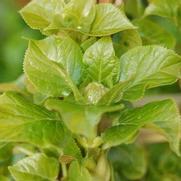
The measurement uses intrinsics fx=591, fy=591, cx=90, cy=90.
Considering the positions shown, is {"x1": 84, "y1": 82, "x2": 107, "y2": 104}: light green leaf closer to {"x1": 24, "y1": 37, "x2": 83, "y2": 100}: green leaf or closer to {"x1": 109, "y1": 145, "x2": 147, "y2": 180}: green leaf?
{"x1": 24, "y1": 37, "x2": 83, "y2": 100}: green leaf

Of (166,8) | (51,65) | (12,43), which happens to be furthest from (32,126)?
(12,43)

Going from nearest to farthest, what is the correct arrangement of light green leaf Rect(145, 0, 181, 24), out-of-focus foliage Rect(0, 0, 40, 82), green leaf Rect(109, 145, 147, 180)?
light green leaf Rect(145, 0, 181, 24), green leaf Rect(109, 145, 147, 180), out-of-focus foliage Rect(0, 0, 40, 82)

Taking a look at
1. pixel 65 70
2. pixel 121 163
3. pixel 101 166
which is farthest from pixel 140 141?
pixel 65 70

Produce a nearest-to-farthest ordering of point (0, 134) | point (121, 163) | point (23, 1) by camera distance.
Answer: point (0, 134) → point (121, 163) → point (23, 1)

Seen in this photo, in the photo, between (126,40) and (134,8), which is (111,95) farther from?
(134,8)

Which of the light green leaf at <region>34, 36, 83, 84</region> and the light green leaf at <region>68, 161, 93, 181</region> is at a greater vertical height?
the light green leaf at <region>34, 36, 83, 84</region>

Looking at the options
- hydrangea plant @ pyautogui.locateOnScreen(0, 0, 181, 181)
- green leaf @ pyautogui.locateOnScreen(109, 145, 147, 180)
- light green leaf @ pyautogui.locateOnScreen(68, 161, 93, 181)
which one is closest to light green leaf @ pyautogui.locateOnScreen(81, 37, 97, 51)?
hydrangea plant @ pyautogui.locateOnScreen(0, 0, 181, 181)

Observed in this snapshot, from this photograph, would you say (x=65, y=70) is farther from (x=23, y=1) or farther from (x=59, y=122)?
(x=23, y=1)
